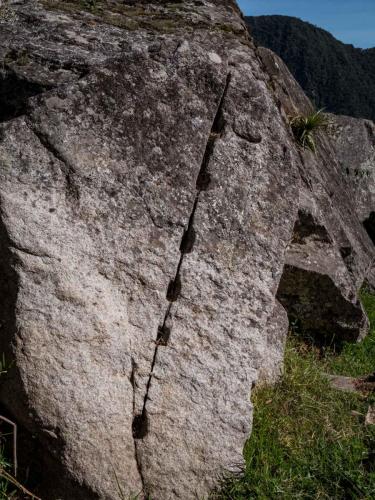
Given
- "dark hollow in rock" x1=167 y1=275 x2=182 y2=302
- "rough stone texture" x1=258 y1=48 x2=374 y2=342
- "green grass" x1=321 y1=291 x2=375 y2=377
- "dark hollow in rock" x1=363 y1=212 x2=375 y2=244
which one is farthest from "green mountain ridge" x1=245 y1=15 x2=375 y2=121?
"dark hollow in rock" x1=167 y1=275 x2=182 y2=302

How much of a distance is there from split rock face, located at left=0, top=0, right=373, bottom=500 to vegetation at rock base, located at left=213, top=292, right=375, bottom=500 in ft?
1.04

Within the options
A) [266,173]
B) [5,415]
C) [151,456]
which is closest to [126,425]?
[151,456]

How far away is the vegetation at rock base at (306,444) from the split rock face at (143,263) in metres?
0.32

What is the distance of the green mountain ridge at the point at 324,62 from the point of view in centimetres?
6060

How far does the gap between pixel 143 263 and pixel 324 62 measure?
6750cm

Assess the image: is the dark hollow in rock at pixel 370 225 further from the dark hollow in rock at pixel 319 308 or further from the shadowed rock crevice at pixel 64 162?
the shadowed rock crevice at pixel 64 162

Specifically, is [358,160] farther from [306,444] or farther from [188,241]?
[188,241]

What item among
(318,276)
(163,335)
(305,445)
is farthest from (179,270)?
(318,276)

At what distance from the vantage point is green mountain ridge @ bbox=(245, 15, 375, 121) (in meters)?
60.6

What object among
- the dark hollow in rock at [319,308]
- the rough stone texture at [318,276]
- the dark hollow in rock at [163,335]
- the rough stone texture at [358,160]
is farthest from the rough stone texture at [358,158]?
the dark hollow in rock at [163,335]

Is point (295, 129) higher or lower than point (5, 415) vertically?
higher

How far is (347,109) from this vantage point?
5919 cm

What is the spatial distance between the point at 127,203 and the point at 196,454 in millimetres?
1690

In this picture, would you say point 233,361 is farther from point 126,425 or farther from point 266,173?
point 266,173
